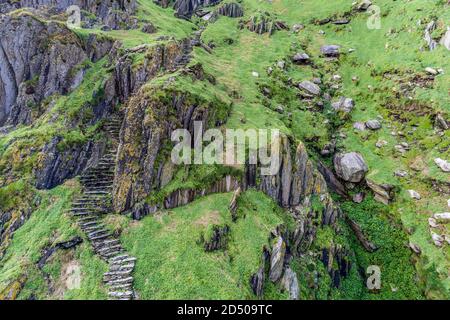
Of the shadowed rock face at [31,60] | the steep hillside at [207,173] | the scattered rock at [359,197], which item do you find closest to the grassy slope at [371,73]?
the steep hillside at [207,173]

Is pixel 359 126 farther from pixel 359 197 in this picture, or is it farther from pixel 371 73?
pixel 371 73

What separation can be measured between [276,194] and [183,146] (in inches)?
425

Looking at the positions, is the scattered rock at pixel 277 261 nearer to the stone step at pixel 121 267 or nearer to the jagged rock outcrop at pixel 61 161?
the stone step at pixel 121 267

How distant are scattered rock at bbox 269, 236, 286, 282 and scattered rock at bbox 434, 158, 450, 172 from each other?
23002mm

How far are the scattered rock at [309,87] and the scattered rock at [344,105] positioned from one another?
12.2ft

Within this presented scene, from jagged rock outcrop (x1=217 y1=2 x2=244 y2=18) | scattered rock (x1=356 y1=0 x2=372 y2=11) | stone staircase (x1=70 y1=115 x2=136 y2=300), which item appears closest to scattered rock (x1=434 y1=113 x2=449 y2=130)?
scattered rock (x1=356 y1=0 x2=372 y2=11)

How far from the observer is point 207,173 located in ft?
92.1

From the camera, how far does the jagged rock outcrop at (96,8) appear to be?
50156 mm

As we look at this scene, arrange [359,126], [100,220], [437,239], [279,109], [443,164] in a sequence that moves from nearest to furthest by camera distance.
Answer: [100,220]
[437,239]
[443,164]
[279,109]
[359,126]

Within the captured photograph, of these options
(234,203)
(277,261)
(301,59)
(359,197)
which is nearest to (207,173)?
(234,203)

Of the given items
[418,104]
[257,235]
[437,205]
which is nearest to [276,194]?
[257,235]

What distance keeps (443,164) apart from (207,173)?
2797 cm

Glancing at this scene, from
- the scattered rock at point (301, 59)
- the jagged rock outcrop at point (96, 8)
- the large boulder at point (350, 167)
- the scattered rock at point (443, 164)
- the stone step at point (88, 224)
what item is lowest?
the stone step at point (88, 224)

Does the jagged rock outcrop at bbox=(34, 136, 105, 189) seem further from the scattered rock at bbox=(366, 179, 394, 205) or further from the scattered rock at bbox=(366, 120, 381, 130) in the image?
the scattered rock at bbox=(366, 120, 381, 130)
